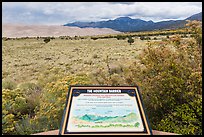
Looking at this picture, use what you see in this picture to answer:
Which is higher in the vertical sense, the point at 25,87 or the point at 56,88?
the point at 56,88

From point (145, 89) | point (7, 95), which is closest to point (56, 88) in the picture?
point (7, 95)

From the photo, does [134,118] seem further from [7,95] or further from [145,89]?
[7,95]

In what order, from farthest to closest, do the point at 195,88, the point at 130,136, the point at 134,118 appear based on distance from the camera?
the point at 195,88, the point at 134,118, the point at 130,136

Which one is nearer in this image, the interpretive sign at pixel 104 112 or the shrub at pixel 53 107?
the interpretive sign at pixel 104 112

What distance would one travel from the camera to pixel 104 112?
7.65 feet

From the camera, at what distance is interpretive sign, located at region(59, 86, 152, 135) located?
2160 mm

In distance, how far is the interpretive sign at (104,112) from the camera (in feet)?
7.09

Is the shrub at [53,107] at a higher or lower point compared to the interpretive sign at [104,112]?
lower

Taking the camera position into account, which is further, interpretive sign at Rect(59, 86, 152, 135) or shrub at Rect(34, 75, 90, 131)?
shrub at Rect(34, 75, 90, 131)

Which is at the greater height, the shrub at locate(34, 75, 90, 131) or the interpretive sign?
the interpretive sign

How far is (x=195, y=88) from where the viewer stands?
3.74 m

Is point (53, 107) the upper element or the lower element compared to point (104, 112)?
lower

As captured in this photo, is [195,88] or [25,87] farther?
[25,87]

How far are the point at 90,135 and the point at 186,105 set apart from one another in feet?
6.59
